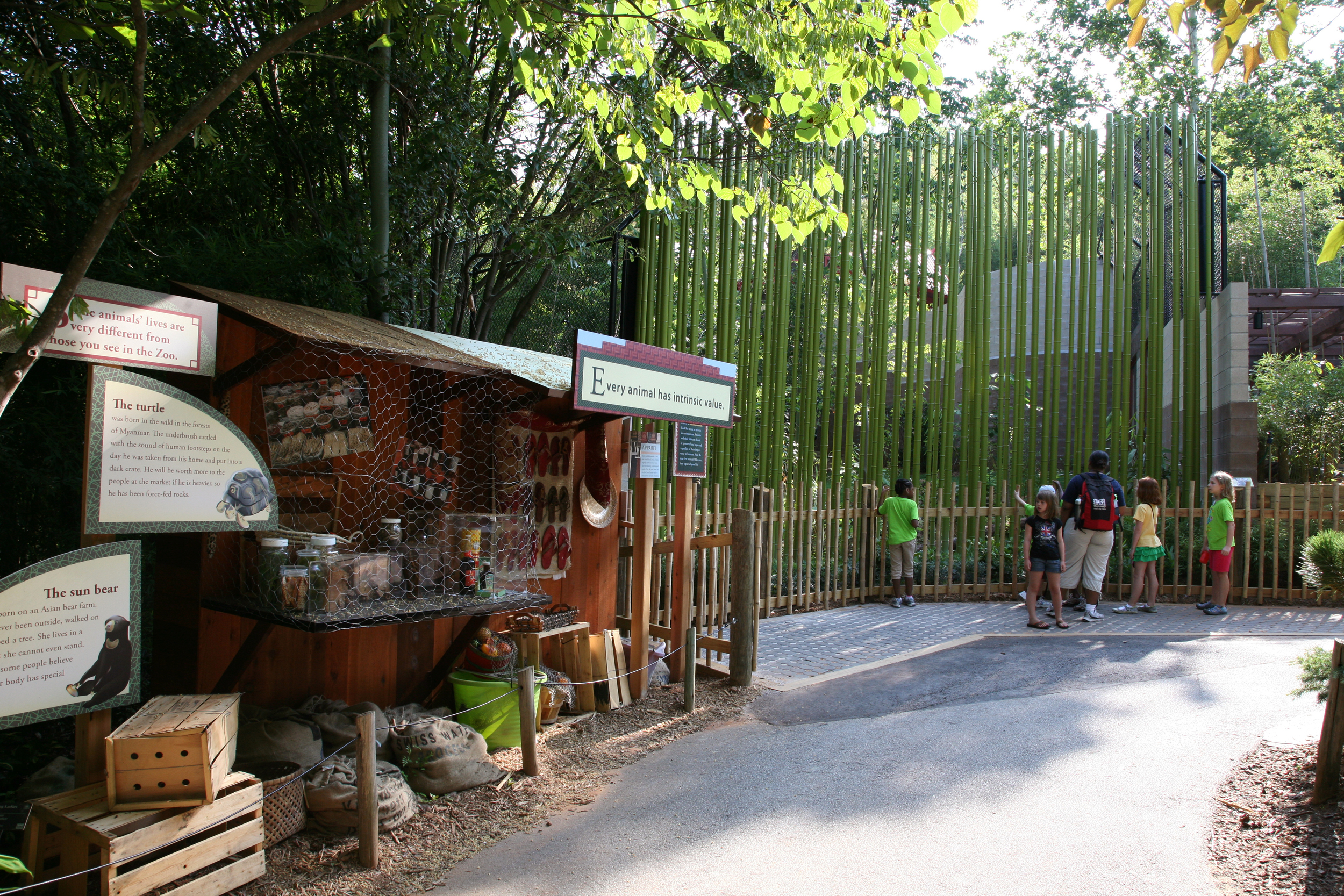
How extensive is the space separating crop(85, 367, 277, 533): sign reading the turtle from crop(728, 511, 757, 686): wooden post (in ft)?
11.6

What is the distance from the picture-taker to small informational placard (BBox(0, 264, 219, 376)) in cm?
324

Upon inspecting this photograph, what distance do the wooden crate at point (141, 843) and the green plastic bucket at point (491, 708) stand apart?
1.76 meters

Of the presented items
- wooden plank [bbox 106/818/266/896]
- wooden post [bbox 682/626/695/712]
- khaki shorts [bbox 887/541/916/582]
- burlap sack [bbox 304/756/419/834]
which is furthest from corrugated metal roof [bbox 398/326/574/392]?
khaki shorts [bbox 887/541/916/582]

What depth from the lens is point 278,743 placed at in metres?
4.07

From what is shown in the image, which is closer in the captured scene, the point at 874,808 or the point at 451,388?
the point at 874,808

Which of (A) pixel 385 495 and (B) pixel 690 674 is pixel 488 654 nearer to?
(A) pixel 385 495

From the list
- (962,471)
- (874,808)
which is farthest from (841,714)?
(962,471)

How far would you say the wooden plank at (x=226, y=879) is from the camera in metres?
3.17

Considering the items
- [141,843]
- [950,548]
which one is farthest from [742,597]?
[950,548]

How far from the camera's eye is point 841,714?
19.0 feet

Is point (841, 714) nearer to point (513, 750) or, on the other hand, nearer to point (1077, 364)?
point (513, 750)

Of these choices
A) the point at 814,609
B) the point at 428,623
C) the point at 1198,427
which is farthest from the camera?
the point at 1198,427

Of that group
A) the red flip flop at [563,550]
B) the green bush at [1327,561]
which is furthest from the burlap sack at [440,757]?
the green bush at [1327,561]

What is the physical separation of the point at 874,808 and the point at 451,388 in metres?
3.78
